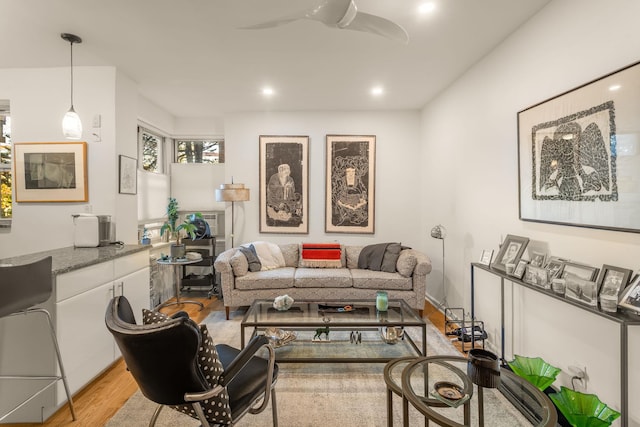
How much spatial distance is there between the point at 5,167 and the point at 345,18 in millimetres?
3873

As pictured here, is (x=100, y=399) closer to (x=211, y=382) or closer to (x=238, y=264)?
(x=211, y=382)

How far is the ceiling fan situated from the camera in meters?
1.64

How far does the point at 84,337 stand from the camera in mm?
2146

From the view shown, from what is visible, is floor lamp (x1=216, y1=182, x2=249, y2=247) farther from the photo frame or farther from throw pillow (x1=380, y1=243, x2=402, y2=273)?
the photo frame

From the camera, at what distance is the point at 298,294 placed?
3561 millimetres

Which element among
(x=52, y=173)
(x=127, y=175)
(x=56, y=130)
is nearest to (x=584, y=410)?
(x=127, y=175)

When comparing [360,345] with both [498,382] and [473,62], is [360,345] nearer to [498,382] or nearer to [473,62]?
[498,382]

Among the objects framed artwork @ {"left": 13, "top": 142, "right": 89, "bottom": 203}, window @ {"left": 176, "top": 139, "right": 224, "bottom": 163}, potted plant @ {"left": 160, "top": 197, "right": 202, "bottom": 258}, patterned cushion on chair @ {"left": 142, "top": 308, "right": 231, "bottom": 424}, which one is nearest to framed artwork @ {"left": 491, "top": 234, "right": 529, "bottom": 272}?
patterned cushion on chair @ {"left": 142, "top": 308, "right": 231, "bottom": 424}

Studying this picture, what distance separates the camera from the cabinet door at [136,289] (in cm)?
254

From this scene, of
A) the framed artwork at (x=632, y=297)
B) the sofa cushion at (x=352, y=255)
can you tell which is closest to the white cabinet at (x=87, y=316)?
the sofa cushion at (x=352, y=255)

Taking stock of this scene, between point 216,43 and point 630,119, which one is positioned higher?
point 216,43

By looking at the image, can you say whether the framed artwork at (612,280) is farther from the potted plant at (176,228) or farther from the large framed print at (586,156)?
the potted plant at (176,228)

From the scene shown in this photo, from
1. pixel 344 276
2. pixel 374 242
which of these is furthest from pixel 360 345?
pixel 374 242

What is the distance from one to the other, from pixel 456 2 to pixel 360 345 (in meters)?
2.85
